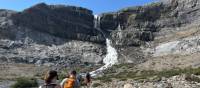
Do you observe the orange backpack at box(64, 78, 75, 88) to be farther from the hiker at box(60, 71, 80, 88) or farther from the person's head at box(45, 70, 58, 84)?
the person's head at box(45, 70, 58, 84)

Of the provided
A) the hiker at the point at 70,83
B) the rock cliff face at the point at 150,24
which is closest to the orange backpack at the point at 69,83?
the hiker at the point at 70,83

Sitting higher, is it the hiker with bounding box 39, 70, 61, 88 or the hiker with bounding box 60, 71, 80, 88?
the hiker with bounding box 39, 70, 61, 88

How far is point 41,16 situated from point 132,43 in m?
33.0

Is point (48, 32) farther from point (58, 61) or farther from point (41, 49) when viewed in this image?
point (58, 61)

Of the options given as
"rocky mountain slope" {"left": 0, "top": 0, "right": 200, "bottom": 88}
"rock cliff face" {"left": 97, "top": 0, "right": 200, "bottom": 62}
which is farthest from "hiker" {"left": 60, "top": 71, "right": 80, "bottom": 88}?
"rock cliff face" {"left": 97, "top": 0, "right": 200, "bottom": 62}

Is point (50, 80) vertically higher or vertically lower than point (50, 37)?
higher

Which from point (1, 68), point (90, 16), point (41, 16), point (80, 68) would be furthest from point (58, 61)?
point (90, 16)

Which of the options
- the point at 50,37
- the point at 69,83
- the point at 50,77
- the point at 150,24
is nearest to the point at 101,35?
the point at 150,24

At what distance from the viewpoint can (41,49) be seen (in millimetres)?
136250

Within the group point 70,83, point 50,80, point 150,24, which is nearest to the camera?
point 50,80

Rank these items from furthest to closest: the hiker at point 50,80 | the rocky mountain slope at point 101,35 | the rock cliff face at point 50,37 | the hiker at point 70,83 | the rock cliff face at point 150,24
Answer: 1. the rock cliff face at point 150,24
2. the rock cliff face at point 50,37
3. the rocky mountain slope at point 101,35
4. the hiker at point 70,83
5. the hiker at point 50,80

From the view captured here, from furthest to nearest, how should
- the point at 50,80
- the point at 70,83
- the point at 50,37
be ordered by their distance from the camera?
the point at 50,37 → the point at 70,83 → the point at 50,80

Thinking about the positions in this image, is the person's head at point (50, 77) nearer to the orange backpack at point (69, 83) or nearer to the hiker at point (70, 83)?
the hiker at point (70, 83)

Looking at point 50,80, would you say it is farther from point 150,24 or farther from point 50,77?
point 150,24
